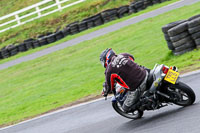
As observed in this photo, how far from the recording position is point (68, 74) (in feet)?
51.8

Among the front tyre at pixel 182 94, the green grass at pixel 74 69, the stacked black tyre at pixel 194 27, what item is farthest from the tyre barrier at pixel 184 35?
the front tyre at pixel 182 94

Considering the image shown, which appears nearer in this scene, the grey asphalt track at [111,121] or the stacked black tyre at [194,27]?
the grey asphalt track at [111,121]

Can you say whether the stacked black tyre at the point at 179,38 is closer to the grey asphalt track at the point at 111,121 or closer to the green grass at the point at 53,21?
the grey asphalt track at the point at 111,121

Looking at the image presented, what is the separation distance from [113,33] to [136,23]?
141cm

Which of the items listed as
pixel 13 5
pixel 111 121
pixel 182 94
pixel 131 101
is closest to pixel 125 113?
pixel 111 121

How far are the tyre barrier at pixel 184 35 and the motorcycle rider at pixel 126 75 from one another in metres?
4.62

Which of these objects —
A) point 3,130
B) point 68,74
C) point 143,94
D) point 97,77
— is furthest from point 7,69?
point 143,94

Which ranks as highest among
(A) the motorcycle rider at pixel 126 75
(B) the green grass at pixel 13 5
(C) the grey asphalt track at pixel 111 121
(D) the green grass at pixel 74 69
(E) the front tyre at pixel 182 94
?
(B) the green grass at pixel 13 5

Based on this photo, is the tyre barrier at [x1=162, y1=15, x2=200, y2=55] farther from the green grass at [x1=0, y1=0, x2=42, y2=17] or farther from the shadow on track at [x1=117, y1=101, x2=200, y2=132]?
the green grass at [x1=0, y1=0, x2=42, y2=17]

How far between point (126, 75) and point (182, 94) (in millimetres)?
1048

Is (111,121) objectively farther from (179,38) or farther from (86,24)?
(86,24)

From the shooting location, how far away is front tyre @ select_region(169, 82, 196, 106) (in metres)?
6.60

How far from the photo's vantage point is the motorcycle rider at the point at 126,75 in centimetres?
681

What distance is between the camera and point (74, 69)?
53.7 ft
